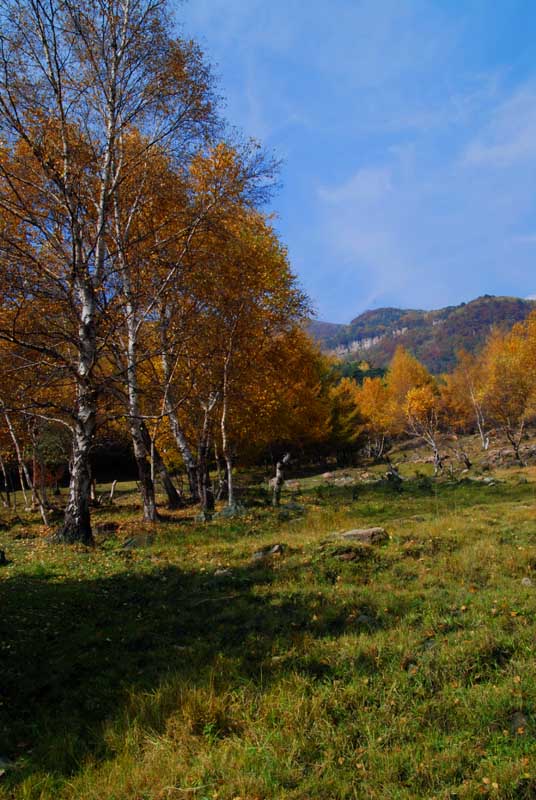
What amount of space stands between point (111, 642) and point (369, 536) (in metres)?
6.23

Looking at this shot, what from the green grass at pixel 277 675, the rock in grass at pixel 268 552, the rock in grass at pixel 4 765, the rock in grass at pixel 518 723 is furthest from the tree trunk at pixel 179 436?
the rock in grass at pixel 518 723

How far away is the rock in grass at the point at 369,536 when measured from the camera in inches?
420

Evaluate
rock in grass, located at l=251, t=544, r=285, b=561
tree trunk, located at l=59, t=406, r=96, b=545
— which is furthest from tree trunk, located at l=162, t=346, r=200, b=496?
rock in grass, located at l=251, t=544, r=285, b=561

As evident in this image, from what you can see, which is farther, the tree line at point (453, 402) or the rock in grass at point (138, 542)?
the tree line at point (453, 402)

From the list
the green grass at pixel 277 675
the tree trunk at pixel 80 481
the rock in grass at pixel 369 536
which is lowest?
the green grass at pixel 277 675

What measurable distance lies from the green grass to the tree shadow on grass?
0.10 feet

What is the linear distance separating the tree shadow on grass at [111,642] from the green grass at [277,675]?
3 cm

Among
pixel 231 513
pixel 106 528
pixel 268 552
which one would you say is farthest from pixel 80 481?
pixel 231 513

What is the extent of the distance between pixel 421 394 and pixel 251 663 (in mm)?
37116

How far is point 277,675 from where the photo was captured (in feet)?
17.4

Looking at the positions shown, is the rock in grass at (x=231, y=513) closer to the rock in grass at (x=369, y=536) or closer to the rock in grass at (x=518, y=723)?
the rock in grass at (x=369, y=536)

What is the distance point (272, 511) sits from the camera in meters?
16.7

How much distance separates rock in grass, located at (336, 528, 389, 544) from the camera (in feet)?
35.0

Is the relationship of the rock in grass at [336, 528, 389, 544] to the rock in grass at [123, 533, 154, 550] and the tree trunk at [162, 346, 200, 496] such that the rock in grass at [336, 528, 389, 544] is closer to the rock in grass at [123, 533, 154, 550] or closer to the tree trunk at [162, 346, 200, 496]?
the rock in grass at [123, 533, 154, 550]
